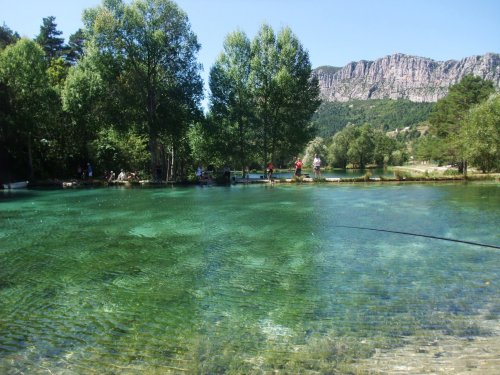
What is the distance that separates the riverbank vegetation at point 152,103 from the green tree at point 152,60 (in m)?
0.08

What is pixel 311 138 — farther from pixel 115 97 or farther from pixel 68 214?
pixel 68 214

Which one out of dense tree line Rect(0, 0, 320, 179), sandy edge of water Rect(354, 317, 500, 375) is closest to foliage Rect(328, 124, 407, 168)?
dense tree line Rect(0, 0, 320, 179)

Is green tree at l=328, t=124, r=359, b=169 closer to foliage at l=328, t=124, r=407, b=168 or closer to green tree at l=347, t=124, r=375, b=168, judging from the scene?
foliage at l=328, t=124, r=407, b=168

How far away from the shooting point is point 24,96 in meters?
32.2

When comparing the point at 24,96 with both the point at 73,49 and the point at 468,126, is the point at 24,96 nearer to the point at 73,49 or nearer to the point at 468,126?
the point at 73,49

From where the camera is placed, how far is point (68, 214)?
16.7 metres

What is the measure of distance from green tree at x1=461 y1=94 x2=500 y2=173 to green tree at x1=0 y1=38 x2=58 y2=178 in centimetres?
3667

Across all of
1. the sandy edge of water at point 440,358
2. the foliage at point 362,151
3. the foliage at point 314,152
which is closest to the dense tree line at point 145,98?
the sandy edge of water at point 440,358

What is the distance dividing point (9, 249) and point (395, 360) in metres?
9.72

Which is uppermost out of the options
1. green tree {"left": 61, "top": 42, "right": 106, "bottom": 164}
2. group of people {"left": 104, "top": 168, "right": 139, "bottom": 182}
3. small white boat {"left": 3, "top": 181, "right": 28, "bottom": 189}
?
green tree {"left": 61, "top": 42, "right": 106, "bottom": 164}

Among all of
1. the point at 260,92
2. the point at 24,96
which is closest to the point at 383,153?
the point at 260,92

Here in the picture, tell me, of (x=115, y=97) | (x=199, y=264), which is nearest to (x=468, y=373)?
(x=199, y=264)

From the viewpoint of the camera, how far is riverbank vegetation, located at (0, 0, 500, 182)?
104 feet

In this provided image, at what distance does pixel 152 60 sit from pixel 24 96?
10.4 meters
